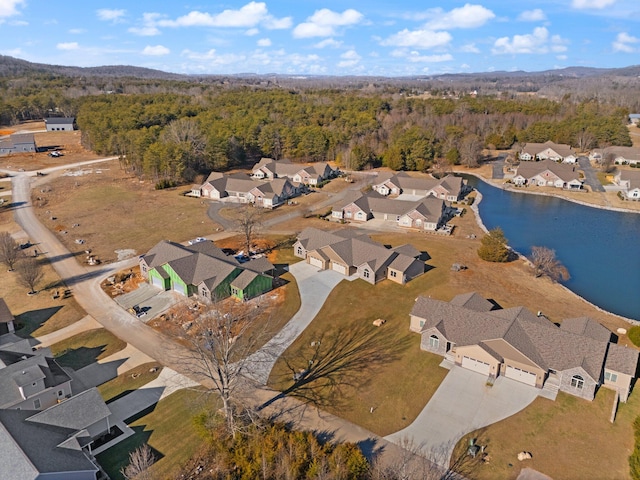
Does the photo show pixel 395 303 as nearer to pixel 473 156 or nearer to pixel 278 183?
pixel 278 183

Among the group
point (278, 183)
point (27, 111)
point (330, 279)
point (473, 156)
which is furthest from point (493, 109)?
point (27, 111)

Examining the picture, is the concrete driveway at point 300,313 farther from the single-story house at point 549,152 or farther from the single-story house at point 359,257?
the single-story house at point 549,152

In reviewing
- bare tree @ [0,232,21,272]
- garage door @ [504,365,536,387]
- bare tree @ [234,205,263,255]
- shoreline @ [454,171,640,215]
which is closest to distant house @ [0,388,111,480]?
garage door @ [504,365,536,387]

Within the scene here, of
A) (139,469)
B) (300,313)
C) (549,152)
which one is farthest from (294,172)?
(139,469)

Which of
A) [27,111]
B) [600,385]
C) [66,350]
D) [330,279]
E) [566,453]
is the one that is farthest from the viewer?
[27,111]

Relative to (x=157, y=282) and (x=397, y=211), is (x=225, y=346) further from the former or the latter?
(x=397, y=211)

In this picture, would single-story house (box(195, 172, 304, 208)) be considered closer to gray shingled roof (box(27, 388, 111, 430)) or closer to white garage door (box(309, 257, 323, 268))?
white garage door (box(309, 257, 323, 268))

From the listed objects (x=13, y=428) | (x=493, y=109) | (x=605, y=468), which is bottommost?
(x=605, y=468)
